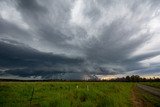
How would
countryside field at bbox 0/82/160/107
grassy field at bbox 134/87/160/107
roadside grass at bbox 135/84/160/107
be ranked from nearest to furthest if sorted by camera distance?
countryside field at bbox 0/82/160/107 → grassy field at bbox 134/87/160/107 → roadside grass at bbox 135/84/160/107

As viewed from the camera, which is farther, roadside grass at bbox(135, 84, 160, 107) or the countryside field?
roadside grass at bbox(135, 84, 160, 107)

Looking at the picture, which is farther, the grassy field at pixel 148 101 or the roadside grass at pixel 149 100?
the roadside grass at pixel 149 100

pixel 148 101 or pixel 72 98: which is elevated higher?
pixel 148 101

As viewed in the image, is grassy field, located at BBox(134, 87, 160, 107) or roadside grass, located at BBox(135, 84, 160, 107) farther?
roadside grass, located at BBox(135, 84, 160, 107)

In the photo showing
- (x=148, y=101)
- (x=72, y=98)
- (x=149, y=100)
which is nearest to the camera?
(x=72, y=98)

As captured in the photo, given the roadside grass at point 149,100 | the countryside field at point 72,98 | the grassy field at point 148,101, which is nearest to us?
the countryside field at point 72,98

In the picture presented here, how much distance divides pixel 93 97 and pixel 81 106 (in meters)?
4.33

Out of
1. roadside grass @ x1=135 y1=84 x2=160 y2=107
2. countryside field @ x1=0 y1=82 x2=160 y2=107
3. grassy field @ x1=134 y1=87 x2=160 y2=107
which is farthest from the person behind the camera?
roadside grass @ x1=135 y1=84 x2=160 y2=107

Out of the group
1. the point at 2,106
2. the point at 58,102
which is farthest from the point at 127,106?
the point at 2,106

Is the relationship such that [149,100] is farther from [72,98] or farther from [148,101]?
[72,98]

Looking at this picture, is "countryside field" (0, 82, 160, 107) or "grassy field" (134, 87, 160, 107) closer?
"countryside field" (0, 82, 160, 107)

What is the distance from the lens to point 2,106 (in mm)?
15750

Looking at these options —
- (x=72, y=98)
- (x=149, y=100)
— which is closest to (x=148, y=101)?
(x=149, y=100)

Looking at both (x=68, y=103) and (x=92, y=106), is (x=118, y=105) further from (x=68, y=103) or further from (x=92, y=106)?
(x=68, y=103)
